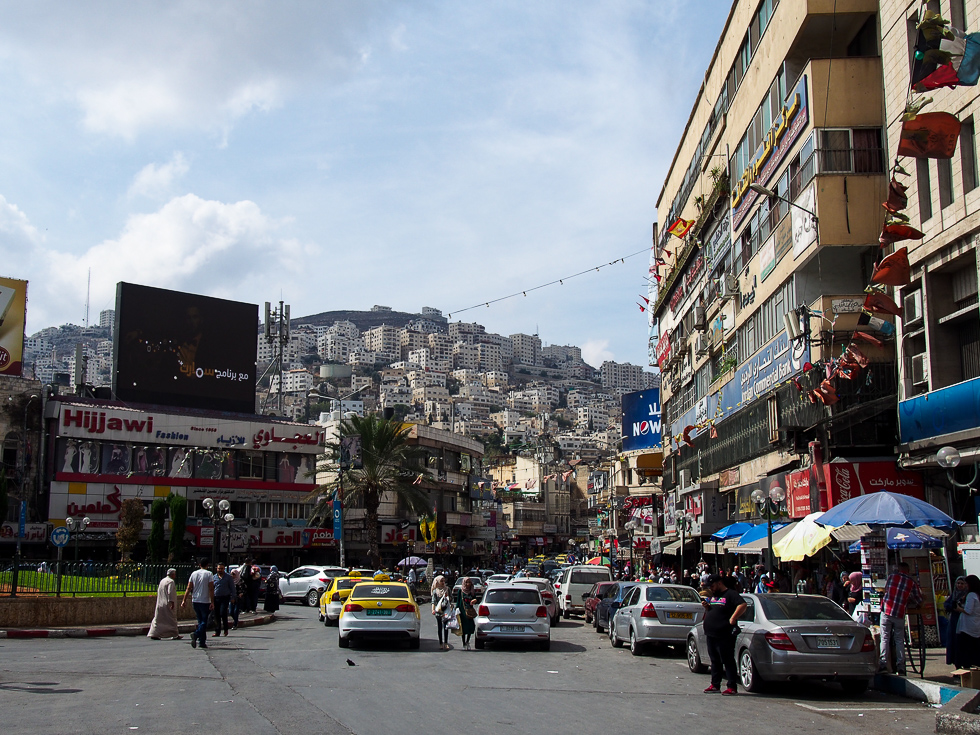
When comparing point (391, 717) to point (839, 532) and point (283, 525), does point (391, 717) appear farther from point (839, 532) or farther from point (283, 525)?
point (283, 525)

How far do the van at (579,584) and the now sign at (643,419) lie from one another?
83.9ft

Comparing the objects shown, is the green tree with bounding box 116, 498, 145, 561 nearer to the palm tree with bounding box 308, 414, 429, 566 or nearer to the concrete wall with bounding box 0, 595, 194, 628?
the palm tree with bounding box 308, 414, 429, 566

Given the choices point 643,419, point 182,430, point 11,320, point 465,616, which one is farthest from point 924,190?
point 11,320

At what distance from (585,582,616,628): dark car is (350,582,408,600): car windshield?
29.9 ft

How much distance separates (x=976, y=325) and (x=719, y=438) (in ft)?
56.6

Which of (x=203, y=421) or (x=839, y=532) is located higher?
(x=203, y=421)

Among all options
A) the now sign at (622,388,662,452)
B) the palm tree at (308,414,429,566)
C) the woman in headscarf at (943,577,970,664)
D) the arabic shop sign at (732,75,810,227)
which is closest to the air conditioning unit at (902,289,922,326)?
the arabic shop sign at (732,75,810,227)

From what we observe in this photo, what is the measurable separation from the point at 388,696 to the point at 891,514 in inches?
354

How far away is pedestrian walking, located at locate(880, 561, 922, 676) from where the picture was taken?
44.0 ft

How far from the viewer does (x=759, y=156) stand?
29.5 m

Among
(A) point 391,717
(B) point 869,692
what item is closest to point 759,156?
(B) point 869,692

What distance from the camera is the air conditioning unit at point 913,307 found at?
21016 millimetres

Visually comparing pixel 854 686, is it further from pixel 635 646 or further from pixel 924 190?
pixel 924 190

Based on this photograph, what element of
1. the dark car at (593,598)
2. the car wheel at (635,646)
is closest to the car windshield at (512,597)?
the car wheel at (635,646)
